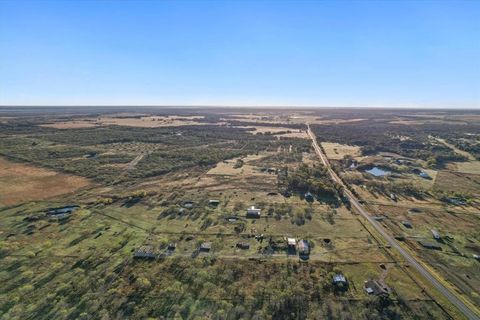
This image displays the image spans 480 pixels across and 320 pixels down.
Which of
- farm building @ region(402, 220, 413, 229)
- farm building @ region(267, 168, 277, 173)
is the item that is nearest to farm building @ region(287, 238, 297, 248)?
farm building @ region(402, 220, 413, 229)

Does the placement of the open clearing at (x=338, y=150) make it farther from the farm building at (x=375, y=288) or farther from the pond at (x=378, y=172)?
the farm building at (x=375, y=288)

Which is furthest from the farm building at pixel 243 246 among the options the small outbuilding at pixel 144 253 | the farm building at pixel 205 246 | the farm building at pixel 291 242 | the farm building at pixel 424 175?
the farm building at pixel 424 175

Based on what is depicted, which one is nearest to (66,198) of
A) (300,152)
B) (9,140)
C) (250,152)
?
(250,152)

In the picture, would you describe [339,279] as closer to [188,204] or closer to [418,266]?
[418,266]

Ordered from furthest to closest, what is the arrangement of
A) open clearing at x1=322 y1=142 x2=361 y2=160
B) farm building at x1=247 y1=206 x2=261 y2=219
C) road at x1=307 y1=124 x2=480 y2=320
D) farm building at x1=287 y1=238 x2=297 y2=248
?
open clearing at x1=322 y1=142 x2=361 y2=160 → farm building at x1=247 y1=206 x2=261 y2=219 → farm building at x1=287 y1=238 x2=297 y2=248 → road at x1=307 y1=124 x2=480 y2=320

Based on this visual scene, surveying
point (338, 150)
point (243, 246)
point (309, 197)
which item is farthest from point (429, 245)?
point (338, 150)

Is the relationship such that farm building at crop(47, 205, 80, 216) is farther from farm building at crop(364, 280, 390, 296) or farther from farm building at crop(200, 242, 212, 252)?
farm building at crop(364, 280, 390, 296)

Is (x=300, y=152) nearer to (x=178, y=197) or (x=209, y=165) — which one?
(x=209, y=165)
